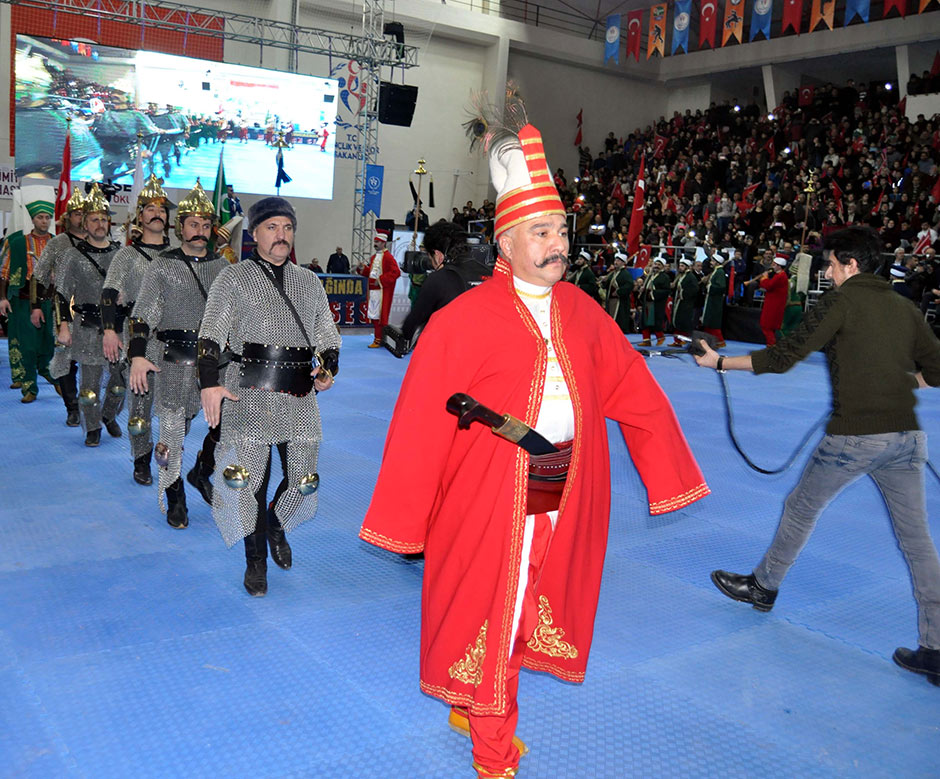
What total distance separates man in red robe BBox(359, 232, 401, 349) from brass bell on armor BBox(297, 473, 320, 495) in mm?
9620

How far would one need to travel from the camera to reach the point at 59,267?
22.6ft

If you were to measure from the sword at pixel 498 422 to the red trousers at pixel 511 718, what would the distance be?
0.30m

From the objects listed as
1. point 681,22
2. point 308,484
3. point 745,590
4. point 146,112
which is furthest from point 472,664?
point 681,22

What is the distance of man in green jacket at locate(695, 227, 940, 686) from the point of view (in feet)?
11.3

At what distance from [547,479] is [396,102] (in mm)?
Answer: 16664

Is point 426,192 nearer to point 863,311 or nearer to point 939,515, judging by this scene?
point 939,515

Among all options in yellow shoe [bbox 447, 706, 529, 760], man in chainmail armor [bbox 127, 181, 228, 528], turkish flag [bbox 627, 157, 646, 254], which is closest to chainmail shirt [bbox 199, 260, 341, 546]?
man in chainmail armor [bbox 127, 181, 228, 528]

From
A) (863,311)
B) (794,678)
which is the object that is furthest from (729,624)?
(863,311)

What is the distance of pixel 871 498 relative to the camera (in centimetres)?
623

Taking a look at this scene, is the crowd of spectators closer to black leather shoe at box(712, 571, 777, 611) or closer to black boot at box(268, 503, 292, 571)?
black leather shoe at box(712, 571, 777, 611)

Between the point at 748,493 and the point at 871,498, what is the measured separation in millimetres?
867

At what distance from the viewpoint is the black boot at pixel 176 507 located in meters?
4.95

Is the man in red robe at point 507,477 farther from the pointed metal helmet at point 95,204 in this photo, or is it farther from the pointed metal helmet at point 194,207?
the pointed metal helmet at point 95,204

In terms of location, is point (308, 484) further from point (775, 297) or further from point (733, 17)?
point (733, 17)
